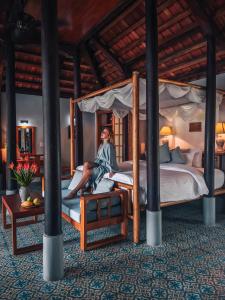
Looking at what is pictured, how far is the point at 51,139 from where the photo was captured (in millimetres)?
2252

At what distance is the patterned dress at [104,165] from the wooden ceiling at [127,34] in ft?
7.35

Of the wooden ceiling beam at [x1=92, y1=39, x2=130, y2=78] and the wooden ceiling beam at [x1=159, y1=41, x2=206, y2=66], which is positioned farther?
the wooden ceiling beam at [x1=92, y1=39, x2=130, y2=78]

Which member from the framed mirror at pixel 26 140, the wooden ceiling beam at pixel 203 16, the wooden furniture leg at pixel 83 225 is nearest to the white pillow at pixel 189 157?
the wooden ceiling beam at pixel 203 16

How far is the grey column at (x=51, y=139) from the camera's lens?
2.24 meters

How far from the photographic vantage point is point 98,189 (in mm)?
3645

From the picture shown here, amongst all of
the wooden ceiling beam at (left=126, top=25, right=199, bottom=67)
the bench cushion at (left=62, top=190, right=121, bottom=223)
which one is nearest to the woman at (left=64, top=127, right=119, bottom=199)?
the bench cushion at (left=62, top=190, right=121, bottom=223)

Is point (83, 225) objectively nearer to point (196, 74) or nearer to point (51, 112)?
point (51, 112)

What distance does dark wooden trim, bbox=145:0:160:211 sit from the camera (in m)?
3.05

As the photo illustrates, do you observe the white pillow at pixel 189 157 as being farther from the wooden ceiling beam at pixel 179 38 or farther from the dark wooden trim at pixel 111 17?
the dark wooden trim at pixel 111 17

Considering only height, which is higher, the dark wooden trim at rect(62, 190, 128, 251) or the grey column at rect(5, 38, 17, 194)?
the grey column at rect(5, 38, 17, 194)

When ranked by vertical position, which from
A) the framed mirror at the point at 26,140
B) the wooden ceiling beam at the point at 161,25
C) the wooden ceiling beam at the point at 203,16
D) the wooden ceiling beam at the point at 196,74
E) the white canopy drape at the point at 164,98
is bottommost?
the framed mirror at the point at 26,140

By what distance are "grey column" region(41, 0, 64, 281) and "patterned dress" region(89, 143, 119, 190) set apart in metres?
1.72

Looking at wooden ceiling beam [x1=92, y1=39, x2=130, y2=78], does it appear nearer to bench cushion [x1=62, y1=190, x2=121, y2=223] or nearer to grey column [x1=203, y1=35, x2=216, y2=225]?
grey column [x1=203, y1=35, x2=216, y2=225]

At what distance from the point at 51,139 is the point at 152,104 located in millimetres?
1452
